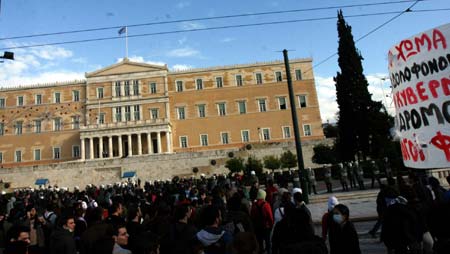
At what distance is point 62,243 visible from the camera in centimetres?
396

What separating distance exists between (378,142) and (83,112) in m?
40.6

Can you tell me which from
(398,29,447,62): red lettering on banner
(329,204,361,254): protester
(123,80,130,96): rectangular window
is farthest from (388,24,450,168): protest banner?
(123,80,130,96): rectangular window

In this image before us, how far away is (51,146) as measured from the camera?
46.5m

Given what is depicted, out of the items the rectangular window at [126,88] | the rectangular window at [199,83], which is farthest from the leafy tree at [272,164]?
the rectangular window at [126,88]

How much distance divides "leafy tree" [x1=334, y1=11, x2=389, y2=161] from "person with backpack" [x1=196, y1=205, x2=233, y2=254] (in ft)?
Result: 68.6

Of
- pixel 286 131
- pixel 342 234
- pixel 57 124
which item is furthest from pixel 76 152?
pixel 342 234

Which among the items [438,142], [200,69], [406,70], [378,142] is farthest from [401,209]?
[200,69]

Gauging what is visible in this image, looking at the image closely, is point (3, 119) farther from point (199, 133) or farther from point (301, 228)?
point (301, 228)

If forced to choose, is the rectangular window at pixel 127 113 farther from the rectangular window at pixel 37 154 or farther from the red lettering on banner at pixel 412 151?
the red lettering on banner at pixel 412 151

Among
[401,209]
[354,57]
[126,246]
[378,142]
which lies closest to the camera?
[126,246]

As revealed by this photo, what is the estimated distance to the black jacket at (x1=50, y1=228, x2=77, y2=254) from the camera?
3932 mm

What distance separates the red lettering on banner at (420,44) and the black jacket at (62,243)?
4652 mm

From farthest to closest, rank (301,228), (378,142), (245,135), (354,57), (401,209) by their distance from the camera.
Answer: (245,135), (354,57), (378,142), (401,209), (301,228)

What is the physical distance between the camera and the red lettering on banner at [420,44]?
3.45 m
